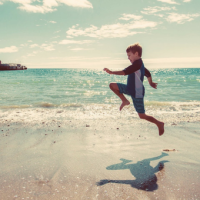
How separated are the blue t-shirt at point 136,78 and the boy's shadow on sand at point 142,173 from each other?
1225 millimetres

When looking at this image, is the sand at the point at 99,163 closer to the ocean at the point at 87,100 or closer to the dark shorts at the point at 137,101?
the dark shorts at the point at 137,101

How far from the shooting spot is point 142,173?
327 centimetres

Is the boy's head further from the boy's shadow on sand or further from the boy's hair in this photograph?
the boy's shadow on sand

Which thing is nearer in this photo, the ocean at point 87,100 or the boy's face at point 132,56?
the boy's face at point 132,56

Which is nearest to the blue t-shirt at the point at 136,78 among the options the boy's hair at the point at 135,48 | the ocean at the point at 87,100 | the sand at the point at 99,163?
the boy's hair at the point at 135,48

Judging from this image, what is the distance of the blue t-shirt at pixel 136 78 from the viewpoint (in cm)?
361

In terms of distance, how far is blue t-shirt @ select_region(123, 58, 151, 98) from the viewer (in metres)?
3.61

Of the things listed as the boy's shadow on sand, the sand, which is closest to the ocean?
the sand

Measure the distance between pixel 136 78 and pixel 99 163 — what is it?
1.66m

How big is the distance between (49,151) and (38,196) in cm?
149

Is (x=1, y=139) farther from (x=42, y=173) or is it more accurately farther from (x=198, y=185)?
(x=198, y=185)

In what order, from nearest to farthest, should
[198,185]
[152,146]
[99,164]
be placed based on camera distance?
[198,185], [99,164], [152,146]

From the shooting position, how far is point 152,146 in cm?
440

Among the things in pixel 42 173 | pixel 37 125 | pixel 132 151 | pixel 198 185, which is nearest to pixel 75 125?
pixel 37 125
